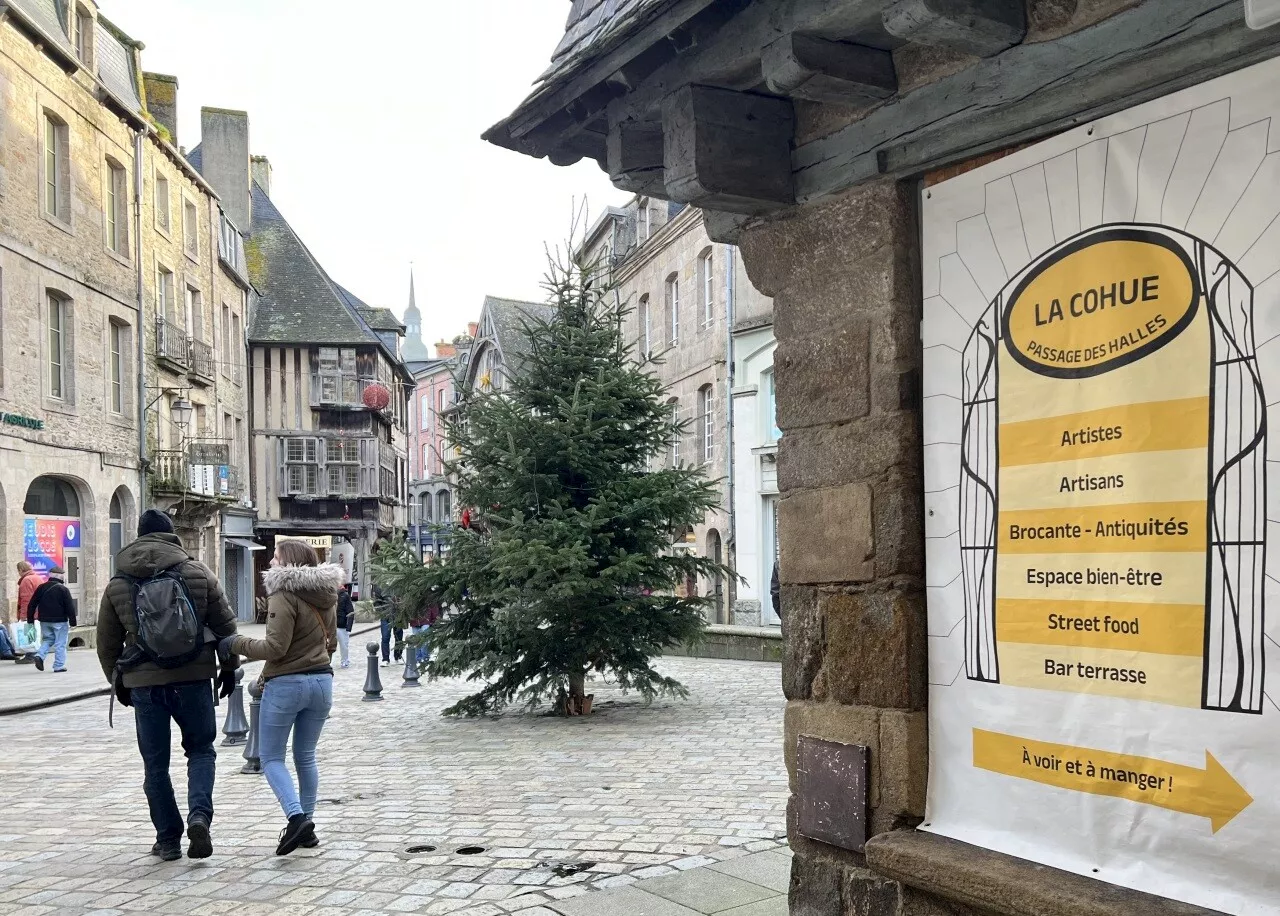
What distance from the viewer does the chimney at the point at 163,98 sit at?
2877 centimetres

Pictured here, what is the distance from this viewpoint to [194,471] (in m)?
26.5

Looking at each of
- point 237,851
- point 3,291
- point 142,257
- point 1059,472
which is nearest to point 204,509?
point 142,257

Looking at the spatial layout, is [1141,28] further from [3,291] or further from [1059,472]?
[3,291]

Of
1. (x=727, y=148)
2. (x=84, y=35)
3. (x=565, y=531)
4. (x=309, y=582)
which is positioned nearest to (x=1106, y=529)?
(x=727, y=148)

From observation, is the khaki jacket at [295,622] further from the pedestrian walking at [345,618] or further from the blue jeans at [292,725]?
the pedestrian walking at [345,618]

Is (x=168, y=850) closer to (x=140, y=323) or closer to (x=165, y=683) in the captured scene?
(x=165, y=683)

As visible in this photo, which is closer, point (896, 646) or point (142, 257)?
point (896, 646)

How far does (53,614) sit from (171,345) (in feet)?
36.4

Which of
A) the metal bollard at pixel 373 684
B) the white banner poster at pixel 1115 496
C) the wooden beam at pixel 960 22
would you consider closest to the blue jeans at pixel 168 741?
the white banner poster at pixel 1115 496

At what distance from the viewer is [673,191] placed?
388 centimetres

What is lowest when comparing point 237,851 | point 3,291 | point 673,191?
point 237,851

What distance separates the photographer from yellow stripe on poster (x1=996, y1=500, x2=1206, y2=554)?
274 centimetres

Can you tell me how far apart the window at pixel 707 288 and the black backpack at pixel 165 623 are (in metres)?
19.3

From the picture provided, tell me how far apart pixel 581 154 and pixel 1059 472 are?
7.48 ft
